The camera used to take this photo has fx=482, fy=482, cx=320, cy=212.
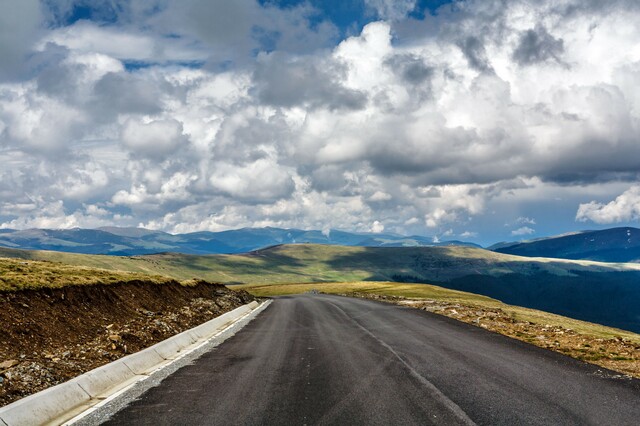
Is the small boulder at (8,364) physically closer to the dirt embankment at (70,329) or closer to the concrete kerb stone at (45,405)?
the dirt embankment at (70,329)

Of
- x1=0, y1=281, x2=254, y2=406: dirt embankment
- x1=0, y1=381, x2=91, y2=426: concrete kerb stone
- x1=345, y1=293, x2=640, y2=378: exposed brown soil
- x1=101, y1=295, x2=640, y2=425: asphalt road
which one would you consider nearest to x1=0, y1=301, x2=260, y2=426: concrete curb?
x1=0, y1=381, x2=91, y2=426: concrete kerb stone

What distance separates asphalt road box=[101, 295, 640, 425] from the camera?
852 cm

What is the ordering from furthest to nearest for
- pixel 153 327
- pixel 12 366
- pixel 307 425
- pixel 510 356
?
pixel 153 327, pixel 510 356, pixel 12 366, pixel 307 425

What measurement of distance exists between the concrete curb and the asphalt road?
108 centimetres

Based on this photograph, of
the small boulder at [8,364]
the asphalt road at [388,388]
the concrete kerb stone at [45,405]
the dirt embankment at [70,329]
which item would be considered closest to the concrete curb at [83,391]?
the concrete kerb stone at [45,405]

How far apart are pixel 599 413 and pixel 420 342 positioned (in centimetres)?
951

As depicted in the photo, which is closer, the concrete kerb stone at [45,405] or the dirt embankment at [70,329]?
the concrete kerb stone at [45,405]

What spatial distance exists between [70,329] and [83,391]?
7.40 metres

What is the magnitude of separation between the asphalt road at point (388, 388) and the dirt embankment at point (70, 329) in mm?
2644

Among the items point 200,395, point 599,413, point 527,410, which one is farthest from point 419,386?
point 200,395

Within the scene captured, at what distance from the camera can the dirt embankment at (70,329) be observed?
11102 millimetres

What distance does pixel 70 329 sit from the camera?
1661cm

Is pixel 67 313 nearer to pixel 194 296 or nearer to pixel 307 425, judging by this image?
pixel 307 425

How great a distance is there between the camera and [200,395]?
Answer: 33.2 feet
